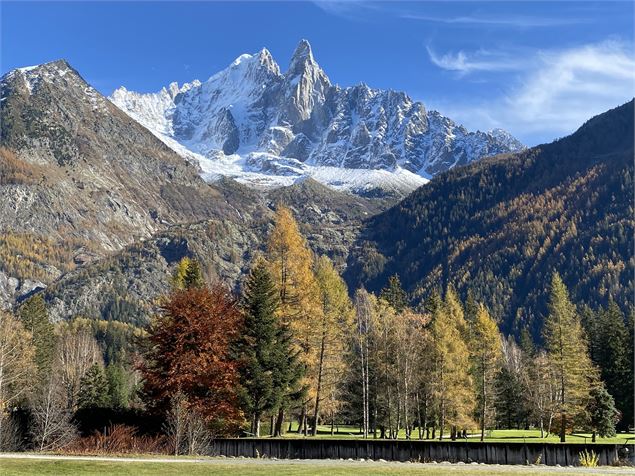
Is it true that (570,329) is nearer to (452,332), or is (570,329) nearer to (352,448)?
(452,332)

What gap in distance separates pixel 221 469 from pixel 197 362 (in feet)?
51.9

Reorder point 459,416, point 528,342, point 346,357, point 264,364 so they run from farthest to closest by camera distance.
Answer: point 528,342
point 346,357
point 459,416
point 264,364

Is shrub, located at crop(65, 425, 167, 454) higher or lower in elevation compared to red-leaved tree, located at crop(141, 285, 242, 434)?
lower

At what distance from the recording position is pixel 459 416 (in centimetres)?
6034

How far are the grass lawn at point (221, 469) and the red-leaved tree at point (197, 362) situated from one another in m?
12.9

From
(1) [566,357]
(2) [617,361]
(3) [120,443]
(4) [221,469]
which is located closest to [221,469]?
(4) [221,469]

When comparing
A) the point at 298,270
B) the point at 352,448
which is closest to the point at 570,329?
the point at 298,270

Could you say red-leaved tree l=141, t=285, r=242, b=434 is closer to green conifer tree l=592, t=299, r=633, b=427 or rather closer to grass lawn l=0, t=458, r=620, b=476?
grass lawn l=0, t=458, r=620, b=476

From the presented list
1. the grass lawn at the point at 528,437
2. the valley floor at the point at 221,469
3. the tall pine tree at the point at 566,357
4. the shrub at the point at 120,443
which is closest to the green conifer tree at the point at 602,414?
the grass lawn at the point at 528,437

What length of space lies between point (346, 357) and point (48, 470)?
44607 mm

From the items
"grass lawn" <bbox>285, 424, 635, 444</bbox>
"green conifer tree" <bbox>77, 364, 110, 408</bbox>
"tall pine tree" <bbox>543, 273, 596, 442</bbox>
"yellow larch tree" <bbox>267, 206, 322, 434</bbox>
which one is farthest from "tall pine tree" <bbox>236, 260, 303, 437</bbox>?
"green conifer tree" <bbox>77, 364, 110, 408</bbox>

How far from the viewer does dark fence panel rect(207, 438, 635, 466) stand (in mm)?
33812

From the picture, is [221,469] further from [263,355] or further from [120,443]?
[263,355]

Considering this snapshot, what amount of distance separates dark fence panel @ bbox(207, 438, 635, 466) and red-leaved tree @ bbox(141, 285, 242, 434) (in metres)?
6.61
